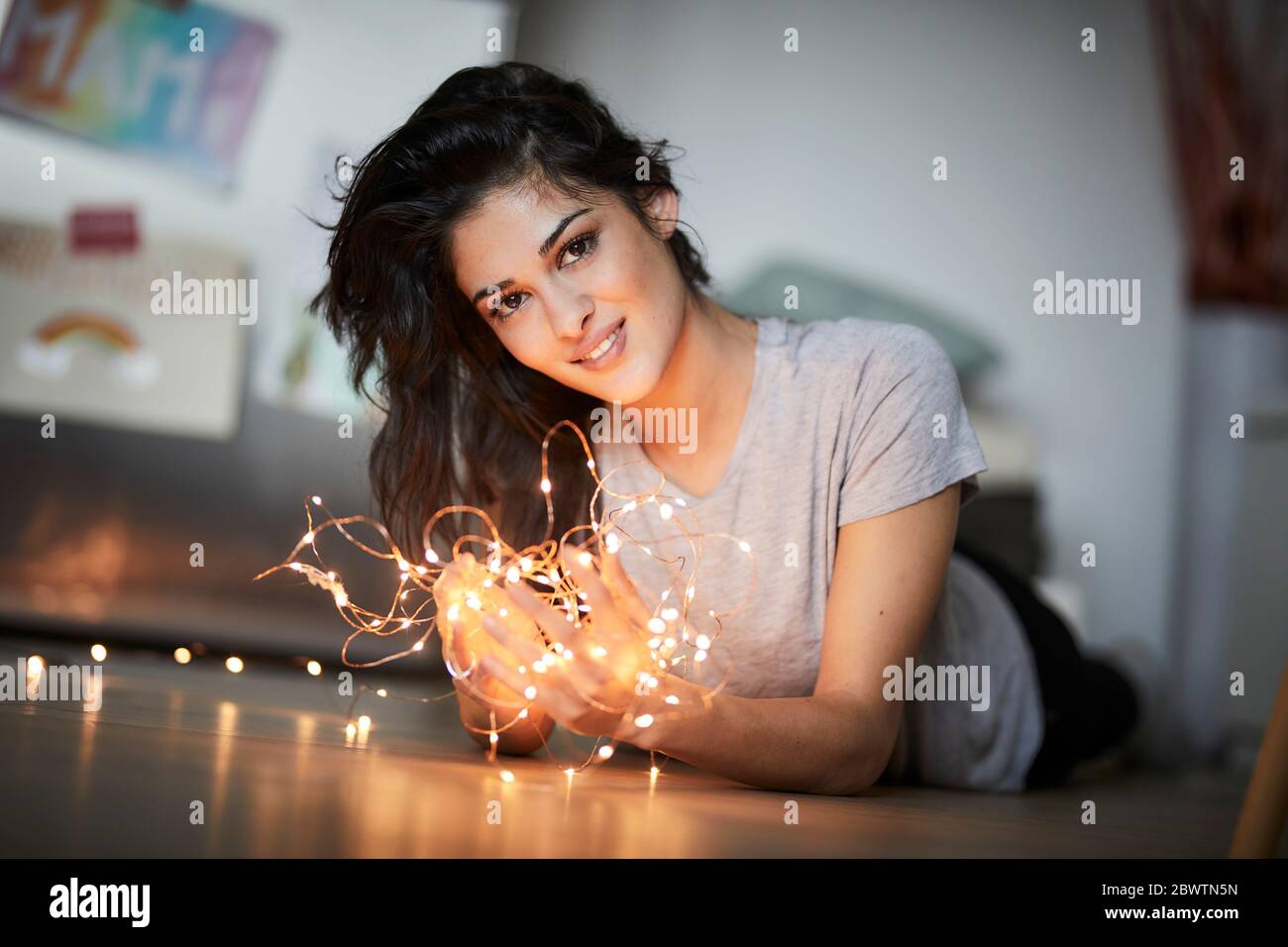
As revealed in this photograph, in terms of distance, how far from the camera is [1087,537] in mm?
2803

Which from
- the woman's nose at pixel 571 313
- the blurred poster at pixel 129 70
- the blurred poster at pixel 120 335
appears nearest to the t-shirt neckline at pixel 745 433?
the woman's nose at pixel 571 313

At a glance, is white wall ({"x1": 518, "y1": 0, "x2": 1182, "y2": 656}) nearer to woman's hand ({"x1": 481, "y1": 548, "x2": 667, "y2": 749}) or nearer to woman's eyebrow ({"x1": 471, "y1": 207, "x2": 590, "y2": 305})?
woman's eyebrow ({"x1": 471, "y1": 207, "x2": 590, "y2": 305})

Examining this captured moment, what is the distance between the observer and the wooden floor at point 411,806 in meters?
0.77

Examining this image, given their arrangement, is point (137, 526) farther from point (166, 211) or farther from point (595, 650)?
point (595, 650)

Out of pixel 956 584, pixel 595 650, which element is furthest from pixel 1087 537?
pixel 595 650

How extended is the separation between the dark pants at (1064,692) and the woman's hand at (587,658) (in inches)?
35.1

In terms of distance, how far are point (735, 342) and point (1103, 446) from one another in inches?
71.3

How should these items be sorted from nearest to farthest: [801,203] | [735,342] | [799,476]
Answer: [799,476] < [735,342] < [801,203]

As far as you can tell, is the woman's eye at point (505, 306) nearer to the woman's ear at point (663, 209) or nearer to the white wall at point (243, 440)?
the woman's ear at point (663, 209)

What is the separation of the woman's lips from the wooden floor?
0.43m

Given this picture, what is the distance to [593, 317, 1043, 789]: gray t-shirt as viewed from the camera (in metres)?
1.21

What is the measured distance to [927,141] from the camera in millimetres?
2904

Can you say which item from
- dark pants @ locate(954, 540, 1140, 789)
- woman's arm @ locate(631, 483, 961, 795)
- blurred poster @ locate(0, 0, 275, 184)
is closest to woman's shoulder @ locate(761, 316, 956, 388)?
woman's arm @ locate(631, 483, 961, 795)
